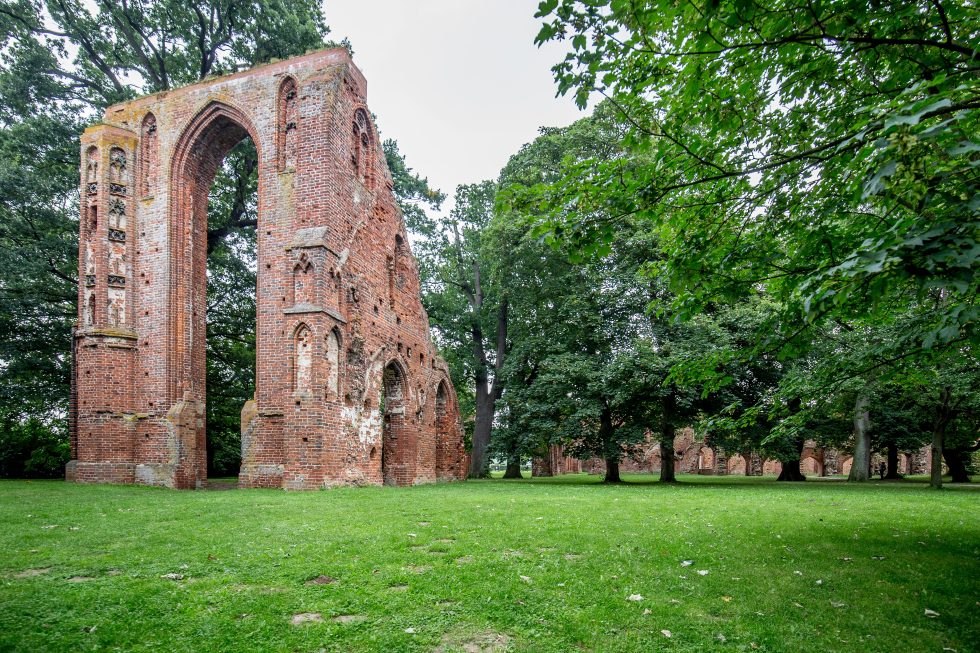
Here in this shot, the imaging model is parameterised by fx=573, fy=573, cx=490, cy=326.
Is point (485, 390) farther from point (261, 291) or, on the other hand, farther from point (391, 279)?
point (261, 291)

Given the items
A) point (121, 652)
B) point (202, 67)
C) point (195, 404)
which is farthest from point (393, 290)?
point (121, 652)

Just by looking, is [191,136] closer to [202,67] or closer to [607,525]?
[202,67]

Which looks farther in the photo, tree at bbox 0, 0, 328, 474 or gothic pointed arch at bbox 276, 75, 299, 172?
tree at bbox 0, 0, 328, 474

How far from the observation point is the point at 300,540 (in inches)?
241

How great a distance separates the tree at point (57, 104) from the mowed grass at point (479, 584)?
1472cm

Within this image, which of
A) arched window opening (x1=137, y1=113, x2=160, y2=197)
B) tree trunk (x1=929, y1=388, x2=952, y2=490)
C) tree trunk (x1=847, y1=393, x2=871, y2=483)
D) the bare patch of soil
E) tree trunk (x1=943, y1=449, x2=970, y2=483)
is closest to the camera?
the bare patch of soil

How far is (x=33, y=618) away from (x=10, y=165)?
772 inches

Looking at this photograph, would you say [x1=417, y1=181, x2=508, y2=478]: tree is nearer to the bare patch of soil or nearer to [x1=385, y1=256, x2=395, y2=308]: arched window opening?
[x1=385, y1=256, x2=395, y2=308]: arched window opening

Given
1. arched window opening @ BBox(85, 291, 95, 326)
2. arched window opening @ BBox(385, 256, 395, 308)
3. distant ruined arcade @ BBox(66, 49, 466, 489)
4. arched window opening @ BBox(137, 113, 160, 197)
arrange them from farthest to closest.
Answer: arched window opening @ BBox(385, 256, 395, 308), arched window opening @ BBox(137, 113, 160, 197), arched window opening @ BBox(85, 291, 95, 326), distant ruined arcade @ BBox(66, 49, 466, 489)

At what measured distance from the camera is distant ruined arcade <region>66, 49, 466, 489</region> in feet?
46.2

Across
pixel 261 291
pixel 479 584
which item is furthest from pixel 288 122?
pixel 479 584

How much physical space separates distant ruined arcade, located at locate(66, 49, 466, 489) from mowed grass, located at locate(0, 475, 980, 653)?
6287 mm

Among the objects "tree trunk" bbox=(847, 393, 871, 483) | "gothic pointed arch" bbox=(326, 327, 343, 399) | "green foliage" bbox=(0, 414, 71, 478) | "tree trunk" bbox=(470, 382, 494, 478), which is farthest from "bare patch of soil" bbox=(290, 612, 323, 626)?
"tree trunk" bbox=(847, 393, 871, 483)

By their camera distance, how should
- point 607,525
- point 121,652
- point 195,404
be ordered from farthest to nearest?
point 195,404 < point 607,525 < point 121,652
